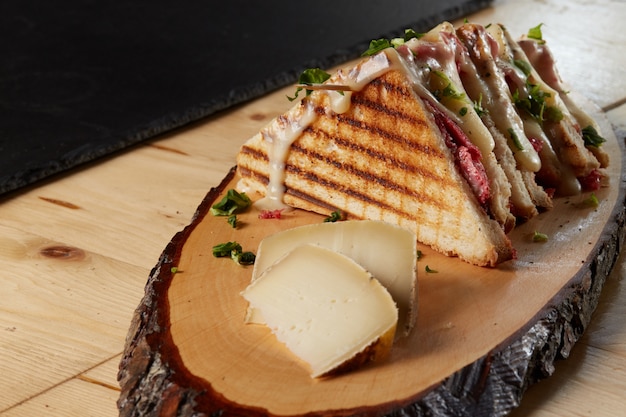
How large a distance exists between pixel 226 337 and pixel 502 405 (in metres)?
0.79

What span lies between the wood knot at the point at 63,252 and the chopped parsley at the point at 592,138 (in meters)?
2.09

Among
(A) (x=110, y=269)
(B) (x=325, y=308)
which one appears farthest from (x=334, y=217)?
(A) (x=110, y=269)

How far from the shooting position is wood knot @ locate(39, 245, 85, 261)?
3721 millimetres

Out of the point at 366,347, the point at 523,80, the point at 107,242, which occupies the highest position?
the point at 523,80

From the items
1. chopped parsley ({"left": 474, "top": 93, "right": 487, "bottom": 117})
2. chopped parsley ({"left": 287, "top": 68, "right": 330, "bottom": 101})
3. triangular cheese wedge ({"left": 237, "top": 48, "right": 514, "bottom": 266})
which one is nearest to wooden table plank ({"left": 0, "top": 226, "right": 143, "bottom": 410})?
triangular cheese wedge ({"left": 237, "top": 48, "right": 514, "bottom": 266})

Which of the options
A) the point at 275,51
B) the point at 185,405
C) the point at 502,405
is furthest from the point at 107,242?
the point at 275,51

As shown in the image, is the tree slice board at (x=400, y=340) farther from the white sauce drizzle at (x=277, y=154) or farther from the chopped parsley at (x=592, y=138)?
the chopped parsley at (x=592, y=138)

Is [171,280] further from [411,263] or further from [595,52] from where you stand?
[595,52]

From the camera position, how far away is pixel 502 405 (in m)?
2.55

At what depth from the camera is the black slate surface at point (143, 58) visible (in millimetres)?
5004

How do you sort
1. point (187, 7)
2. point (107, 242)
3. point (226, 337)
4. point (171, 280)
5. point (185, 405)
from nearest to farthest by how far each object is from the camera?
point (185, 405)
point (226, 337)
point (171, 280)
point (107, 242)
point (187, 7)

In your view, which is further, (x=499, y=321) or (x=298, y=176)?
(x=298, y=176)

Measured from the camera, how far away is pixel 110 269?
3.61 meters

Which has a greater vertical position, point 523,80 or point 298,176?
point 523,80
